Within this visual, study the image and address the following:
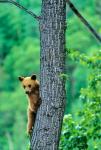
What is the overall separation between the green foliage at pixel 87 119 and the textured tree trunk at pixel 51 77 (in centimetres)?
202

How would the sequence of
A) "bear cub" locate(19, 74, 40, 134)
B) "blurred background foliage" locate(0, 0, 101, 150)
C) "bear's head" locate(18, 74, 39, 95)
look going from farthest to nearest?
"blurred background foliage" locate(0, 0, 101, 150), "bear's head" locate(18, 74, 39, 95), "bear cub" locate(19, 74, 40, 134)

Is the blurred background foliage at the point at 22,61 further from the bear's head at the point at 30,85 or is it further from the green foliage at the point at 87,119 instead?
the bear's head at the point at 30,85

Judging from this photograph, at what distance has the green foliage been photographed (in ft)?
41.6

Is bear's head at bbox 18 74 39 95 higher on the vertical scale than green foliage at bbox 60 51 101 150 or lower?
higher

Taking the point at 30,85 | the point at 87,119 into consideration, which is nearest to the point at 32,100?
the point at 30,85

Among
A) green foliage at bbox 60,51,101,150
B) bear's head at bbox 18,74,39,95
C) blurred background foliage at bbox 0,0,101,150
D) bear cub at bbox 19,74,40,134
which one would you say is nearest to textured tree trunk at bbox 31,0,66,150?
bear cub at bbox 19,74,40,134

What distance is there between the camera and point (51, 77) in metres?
10.6

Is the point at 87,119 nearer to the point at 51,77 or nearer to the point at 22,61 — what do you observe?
the point at 51,77

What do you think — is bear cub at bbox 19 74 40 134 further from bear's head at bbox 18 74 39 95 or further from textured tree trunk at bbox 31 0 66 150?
textured tree trunk at bbox 31 0 66 150

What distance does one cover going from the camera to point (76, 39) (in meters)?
72.0

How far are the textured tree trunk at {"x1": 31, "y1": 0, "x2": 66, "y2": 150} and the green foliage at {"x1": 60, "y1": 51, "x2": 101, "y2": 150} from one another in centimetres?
202

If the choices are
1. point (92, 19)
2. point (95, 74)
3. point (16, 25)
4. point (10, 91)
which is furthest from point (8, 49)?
point (95, 74)

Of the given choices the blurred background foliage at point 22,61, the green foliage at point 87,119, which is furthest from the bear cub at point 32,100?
the blurred background foliage at point 22,61

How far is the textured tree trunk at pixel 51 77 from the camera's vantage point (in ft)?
34.7
